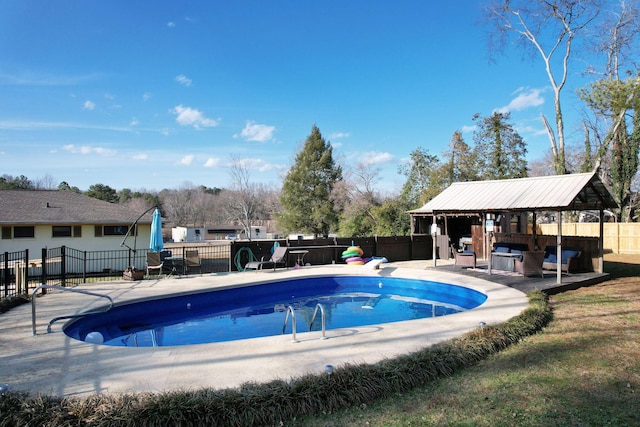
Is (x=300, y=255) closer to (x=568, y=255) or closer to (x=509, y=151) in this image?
(x=568, y=255)

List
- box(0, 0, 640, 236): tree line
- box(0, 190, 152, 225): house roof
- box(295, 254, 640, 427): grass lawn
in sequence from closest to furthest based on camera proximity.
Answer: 1. box(295, 254, 640, 427): grass lawn
2. box(0, 190, 152, 225): house roof
3. box(0, 0, 640, 236): tree line

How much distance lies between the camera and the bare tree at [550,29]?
21703 mm

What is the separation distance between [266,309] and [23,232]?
12.8 metres

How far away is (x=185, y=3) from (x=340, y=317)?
12.1 meters

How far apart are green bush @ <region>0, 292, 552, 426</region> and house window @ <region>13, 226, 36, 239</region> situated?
15548 mm

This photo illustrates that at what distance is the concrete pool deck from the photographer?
438cm

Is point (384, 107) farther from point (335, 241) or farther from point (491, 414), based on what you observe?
point (491, 414)

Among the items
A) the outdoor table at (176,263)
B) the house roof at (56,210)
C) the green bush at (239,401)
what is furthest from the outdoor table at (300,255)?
the green bush at (239,401)

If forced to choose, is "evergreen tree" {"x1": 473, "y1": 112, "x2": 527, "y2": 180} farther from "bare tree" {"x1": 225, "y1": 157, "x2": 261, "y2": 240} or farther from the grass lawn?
"bare tree" {"x1": 225, "y1": 157, "x2": 261, "y2": 240}

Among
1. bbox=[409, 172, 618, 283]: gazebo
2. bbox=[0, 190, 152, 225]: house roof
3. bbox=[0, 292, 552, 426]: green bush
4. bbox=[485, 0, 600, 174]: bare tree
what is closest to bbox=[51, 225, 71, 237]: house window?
bbox=[0, 190, 152, 225]: house roof

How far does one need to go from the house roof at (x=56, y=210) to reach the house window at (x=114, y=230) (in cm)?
50

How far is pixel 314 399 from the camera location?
3.92m

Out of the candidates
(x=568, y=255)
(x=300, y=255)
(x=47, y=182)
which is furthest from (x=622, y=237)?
(x=47, y=182)

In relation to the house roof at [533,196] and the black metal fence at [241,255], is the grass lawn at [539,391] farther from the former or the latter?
the black metal fence at [241,255]
